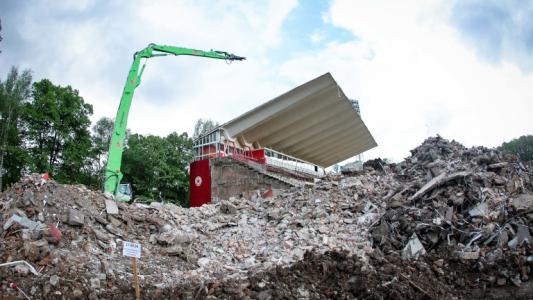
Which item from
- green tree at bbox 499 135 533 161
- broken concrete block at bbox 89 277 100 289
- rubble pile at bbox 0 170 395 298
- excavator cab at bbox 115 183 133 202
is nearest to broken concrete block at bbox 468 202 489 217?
rubble pile at bbox 0 170 395 298

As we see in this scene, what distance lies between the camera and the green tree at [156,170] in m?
28.6

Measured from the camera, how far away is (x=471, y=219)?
9719 mm

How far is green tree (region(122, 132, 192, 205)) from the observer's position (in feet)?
93.9

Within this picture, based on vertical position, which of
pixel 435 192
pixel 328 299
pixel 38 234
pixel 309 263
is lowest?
pixel 328 299

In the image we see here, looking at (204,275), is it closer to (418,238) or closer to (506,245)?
(418,238)

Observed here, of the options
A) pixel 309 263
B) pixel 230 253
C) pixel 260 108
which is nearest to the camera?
pixel 309 263

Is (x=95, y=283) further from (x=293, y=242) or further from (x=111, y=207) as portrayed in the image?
(x=293, y=242)

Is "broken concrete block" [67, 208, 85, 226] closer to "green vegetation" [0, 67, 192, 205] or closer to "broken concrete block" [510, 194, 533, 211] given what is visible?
"broken concrete block" [510, 194, 533, 211]

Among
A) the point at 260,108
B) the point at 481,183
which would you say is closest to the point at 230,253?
the point at 481,183

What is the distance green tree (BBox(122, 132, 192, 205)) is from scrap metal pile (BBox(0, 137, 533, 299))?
1499cm

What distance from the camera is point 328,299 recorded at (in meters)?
6.77

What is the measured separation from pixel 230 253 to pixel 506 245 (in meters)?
6.05

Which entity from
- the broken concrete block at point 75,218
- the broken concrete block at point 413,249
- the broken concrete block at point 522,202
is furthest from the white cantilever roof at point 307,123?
the broken concrete block at point 75,218

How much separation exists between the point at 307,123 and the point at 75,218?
2010cm
